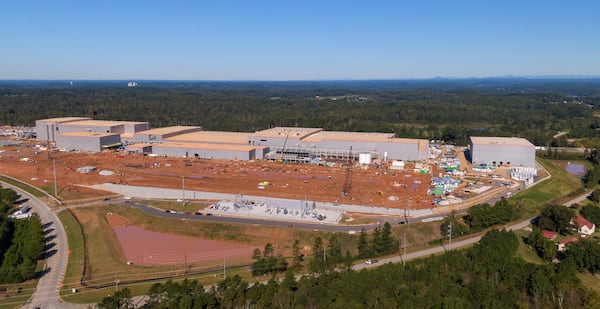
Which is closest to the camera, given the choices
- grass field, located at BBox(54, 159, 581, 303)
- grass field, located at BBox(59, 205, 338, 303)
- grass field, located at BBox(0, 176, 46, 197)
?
grass field, located at BBox(59, 205, 338, 303)

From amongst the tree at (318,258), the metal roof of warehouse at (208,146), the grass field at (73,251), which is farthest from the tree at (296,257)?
the metal roof of warehouse at (208,146)

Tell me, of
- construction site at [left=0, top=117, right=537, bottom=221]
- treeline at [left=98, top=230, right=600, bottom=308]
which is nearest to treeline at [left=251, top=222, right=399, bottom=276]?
treeline at [left=98, top=230, right=600, bottom=308]

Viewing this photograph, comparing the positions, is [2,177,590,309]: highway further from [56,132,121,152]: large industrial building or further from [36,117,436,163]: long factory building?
[56,132,121,152]: large industrial building

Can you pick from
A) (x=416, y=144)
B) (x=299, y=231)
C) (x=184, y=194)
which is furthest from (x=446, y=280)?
(x=416, y=144)

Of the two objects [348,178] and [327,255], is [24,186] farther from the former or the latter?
[327,255]

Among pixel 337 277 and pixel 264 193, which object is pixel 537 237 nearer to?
pixel 337 277

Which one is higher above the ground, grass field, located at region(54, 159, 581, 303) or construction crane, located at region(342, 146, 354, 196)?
construction crane, located at region(342, 146, 354, 196)

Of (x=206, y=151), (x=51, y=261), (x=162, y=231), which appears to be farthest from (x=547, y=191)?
(x=51, y=261)
